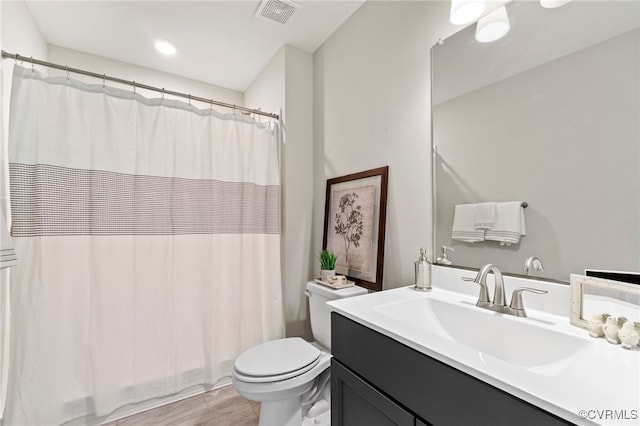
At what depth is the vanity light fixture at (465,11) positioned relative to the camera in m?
→ 1.09

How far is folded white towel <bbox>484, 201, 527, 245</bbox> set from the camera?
3.25 feet

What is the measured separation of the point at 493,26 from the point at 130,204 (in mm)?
2044

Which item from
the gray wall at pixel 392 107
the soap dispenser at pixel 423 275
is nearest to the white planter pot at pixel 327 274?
the gray wall at pixel 392 107

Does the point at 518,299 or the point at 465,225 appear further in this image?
the point at 465,225

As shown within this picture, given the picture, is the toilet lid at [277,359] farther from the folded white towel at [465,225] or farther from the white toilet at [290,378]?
the folded white towel at [465,225]

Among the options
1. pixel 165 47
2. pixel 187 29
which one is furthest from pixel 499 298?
pixel 165 47

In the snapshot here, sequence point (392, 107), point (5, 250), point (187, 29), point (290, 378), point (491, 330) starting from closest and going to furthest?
point (491, 330), point (5, 250), point (290, 378), point (392, 107), point (187, 29)

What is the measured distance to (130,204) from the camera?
1.66 metres

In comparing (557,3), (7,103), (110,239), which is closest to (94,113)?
(7,103)

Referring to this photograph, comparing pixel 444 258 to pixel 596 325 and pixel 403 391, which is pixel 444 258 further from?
pixel 403 391

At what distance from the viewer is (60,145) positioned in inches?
58.2

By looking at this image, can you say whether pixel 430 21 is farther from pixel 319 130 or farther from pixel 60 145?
pixel 60 145

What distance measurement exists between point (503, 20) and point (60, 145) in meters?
2.18

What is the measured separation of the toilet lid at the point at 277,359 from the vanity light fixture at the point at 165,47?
2.28 metres
